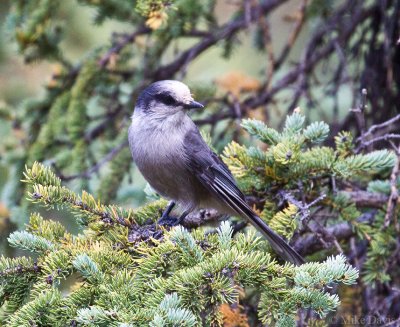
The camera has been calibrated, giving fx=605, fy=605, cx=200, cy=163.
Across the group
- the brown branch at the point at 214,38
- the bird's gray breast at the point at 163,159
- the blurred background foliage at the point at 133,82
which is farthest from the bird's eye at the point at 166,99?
the brown branch at the point at 214,38

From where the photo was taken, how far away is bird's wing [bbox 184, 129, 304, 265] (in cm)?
286

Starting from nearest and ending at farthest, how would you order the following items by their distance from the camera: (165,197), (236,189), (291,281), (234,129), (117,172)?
(291,281)
(236,189)
(165,197)
(117,172)
(234,129)

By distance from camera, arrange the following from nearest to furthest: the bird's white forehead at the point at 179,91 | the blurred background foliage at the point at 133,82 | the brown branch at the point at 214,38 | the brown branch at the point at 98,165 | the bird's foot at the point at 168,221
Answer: the bird's foot at the point at 168,221
the bird's white forehead at the point at 179,91
the brown branch at the point at 98,165
the blurred background foliage at the point at 133,82
the brown branch at the point at 214,38

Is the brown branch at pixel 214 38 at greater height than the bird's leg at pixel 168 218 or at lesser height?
greater

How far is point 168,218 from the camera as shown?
3.28 meters

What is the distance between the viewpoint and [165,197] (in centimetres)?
371

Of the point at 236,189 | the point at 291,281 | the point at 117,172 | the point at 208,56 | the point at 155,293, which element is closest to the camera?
the point at 155,293

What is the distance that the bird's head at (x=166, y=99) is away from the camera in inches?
144

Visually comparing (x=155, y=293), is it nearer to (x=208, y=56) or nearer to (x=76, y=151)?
(x=76, y=151)

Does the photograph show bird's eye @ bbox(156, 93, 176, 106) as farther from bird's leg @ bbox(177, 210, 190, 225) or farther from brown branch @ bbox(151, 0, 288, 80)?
brown branch @ bbox(151, 0, 288, 80)

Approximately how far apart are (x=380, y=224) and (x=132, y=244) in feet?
4.62

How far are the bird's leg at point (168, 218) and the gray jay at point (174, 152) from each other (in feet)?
0.13

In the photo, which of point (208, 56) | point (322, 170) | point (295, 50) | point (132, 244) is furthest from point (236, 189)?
point (295, 50)

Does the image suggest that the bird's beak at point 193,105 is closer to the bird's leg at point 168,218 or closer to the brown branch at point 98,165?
the bird's leg at point 168,218
